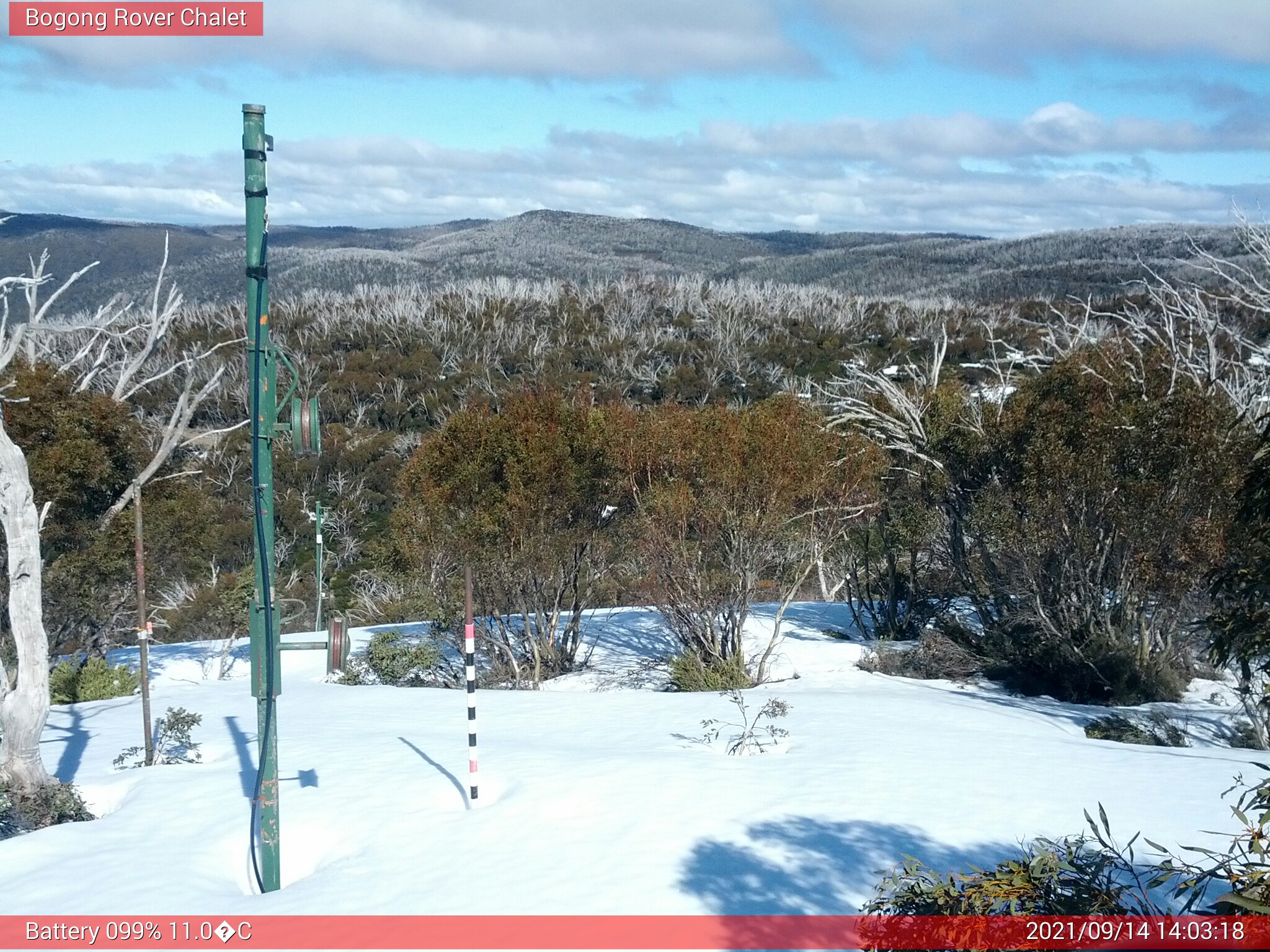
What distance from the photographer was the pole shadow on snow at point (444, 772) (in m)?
8.00

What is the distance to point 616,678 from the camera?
48.9 ft

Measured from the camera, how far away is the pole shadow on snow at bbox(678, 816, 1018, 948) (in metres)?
5.82

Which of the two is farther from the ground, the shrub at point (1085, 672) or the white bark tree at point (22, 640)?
the white bark tree at point (22, 640)

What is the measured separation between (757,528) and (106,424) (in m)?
8.96

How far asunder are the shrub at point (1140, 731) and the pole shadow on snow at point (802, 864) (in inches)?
172

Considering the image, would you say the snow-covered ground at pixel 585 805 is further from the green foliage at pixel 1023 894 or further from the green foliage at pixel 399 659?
the green foliage at pixel 399 659

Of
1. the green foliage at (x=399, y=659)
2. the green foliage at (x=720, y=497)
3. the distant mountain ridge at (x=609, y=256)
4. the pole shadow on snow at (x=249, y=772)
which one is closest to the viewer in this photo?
the pole shadow on snow at (x=249, y=772)

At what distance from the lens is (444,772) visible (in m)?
8.65

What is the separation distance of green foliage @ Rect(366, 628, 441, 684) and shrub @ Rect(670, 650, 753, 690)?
357 centimetres

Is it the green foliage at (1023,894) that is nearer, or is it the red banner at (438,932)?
the green foliage at (1023,894)

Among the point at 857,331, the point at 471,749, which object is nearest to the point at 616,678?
the point at 471,749

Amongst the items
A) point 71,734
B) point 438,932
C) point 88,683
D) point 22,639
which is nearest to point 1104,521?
point 438,932

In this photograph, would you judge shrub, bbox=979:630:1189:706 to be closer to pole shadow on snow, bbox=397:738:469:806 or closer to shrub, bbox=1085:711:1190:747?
shrub, bbox=1085:711:1190:747

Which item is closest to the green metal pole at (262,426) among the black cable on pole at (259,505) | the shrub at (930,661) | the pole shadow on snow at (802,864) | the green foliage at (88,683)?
the black cable on pole at (259,505)
